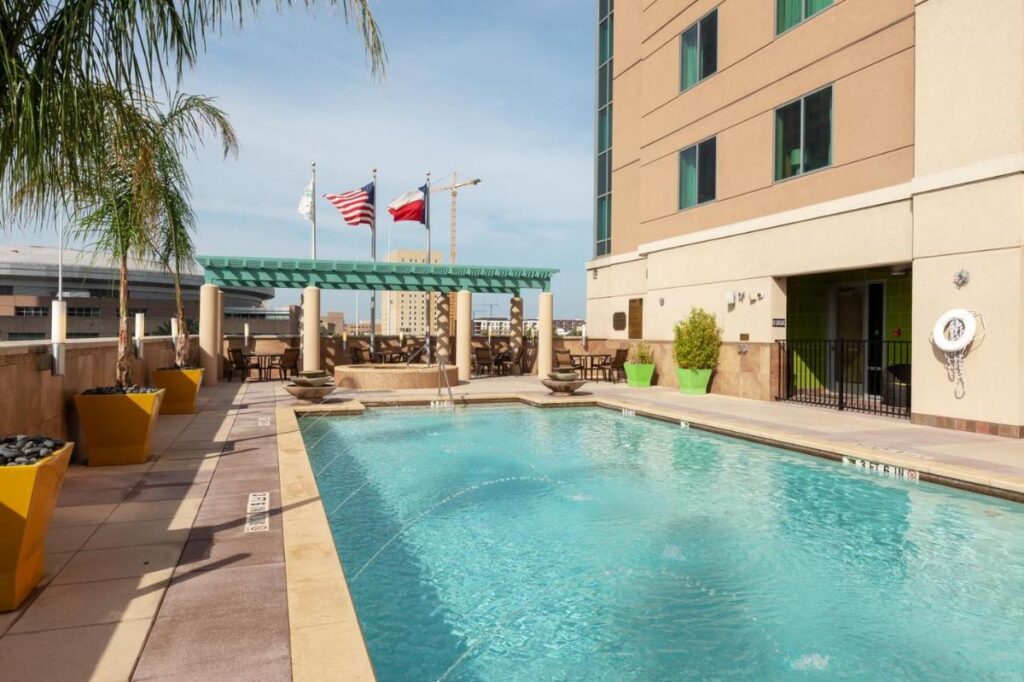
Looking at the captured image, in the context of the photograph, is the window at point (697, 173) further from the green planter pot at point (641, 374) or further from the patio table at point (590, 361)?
the patio table at point (590, 361)

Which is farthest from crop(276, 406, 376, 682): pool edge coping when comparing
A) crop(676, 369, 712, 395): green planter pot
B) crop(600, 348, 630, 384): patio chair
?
crop(600, 348, 630, 384): patio chair

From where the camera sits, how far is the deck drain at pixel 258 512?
15.1 feet

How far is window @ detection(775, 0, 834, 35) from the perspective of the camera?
12609 mm

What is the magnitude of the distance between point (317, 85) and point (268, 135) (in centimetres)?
467

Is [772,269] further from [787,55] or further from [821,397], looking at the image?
[787,55]

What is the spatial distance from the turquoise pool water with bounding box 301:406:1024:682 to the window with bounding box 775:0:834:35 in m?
9.03

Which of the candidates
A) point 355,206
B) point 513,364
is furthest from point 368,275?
point 513,364

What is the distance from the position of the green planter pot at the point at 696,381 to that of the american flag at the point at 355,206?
12256mm

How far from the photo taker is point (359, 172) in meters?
24.8

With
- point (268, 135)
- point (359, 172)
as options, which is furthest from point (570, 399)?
point (359, 172)

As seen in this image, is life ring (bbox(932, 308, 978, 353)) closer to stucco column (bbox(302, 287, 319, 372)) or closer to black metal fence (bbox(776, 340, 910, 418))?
black metal fence (bbox(776, 340, 910, 418))

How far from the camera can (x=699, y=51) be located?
630 inches

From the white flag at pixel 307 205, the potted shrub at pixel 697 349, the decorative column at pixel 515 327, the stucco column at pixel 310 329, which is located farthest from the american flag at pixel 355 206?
the potted shrub at pixel 697 349

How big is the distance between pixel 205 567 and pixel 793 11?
14.3 m
